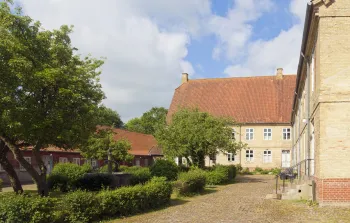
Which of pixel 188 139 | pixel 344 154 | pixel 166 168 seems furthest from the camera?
pixel 188 139

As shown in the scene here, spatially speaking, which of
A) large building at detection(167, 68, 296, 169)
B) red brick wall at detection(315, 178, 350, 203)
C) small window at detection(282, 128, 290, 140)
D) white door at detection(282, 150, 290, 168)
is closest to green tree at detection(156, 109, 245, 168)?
red brick wall at detection(315, 178, 350, 203)

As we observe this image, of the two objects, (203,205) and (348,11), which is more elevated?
(348,11)

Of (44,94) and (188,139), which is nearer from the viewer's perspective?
(44,94)

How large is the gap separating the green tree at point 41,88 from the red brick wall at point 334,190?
28.9 ft

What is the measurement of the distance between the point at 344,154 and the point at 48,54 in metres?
11.4

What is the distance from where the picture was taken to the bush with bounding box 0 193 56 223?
30.2ft

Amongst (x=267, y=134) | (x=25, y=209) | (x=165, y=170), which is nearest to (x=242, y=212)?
(x=25, y=209)

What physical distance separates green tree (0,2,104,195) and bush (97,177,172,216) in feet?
9.76

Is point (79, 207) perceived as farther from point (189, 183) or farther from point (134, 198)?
point (189, 183)

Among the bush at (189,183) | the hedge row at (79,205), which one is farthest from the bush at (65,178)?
the hedge row at (79,205)

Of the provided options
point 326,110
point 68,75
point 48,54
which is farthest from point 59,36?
point 326,110

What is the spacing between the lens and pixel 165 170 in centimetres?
2261

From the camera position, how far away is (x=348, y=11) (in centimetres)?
1391

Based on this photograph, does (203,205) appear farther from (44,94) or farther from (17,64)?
(17,64)
